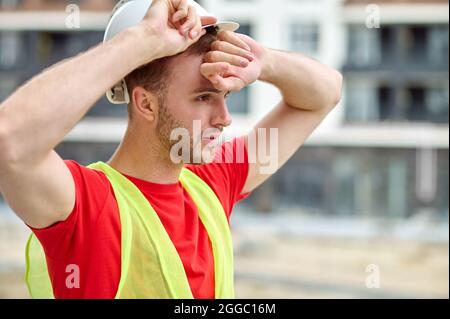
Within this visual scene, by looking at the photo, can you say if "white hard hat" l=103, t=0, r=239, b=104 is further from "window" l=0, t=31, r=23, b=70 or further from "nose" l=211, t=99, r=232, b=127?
"window" l=0, t=31, r=23, b=70

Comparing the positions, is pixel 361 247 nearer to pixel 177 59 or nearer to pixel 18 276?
pixel 18 276

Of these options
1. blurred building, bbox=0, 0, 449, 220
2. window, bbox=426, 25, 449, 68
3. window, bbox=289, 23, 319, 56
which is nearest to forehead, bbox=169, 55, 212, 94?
blurred building, bbox=0, 0, 449, 220

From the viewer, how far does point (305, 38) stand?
942cm

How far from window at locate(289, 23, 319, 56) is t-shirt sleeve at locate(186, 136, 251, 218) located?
8.58 metres

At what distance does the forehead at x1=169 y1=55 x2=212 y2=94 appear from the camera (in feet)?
2.34

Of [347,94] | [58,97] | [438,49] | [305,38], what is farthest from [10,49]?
[58,97]

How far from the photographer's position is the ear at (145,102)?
0.73 m

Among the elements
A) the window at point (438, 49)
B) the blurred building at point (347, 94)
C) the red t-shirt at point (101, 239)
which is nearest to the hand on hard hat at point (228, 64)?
the red t-shirt at point (101, 239)

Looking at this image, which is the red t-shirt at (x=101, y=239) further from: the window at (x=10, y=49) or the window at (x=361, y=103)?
the window at (x=10, y=49)

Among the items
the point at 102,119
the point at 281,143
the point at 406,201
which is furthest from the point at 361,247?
the point at 281,143

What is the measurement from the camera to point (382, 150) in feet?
30.9

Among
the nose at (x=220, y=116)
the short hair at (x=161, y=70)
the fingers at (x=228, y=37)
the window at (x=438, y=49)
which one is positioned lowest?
the nose at (x=220, y=116)

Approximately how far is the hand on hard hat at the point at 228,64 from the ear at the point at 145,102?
0.06 metres
